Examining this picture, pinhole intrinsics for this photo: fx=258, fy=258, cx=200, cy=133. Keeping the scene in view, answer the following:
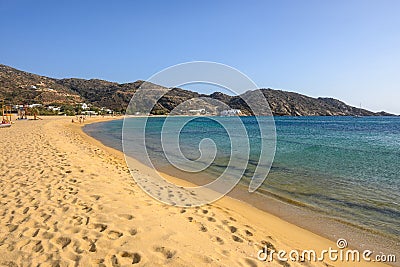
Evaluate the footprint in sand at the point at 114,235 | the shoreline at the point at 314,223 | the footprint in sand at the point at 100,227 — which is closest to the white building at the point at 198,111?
the shoreline at the point at 314,223

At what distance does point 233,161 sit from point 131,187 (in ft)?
23.0

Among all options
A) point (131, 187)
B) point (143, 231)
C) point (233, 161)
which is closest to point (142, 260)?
point (143, 231)

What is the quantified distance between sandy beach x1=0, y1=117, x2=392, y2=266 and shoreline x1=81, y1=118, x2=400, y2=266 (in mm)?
265

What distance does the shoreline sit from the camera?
4488 millimetres

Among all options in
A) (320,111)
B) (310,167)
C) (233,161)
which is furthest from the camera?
(320,111)

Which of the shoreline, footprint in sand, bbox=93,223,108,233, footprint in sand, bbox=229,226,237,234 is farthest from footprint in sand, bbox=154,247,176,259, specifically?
the shoreline

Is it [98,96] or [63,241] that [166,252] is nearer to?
[63,241]

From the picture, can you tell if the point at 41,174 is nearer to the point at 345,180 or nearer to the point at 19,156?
the point at 19,156

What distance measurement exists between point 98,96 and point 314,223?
404ft

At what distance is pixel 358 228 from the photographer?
5078mm

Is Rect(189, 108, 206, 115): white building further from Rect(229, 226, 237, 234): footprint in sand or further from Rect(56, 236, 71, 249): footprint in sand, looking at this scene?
Rect(56, 236, 71, 249): footprint in sand

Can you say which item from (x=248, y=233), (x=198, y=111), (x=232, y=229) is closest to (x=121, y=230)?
(x=232, y=229)

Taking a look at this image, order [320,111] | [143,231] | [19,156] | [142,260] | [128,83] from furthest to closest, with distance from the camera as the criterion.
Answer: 1. [128,83]
2. [320,111]
3. [19,156]
4. [143,231]
5. [142,260]

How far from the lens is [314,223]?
5.31m
